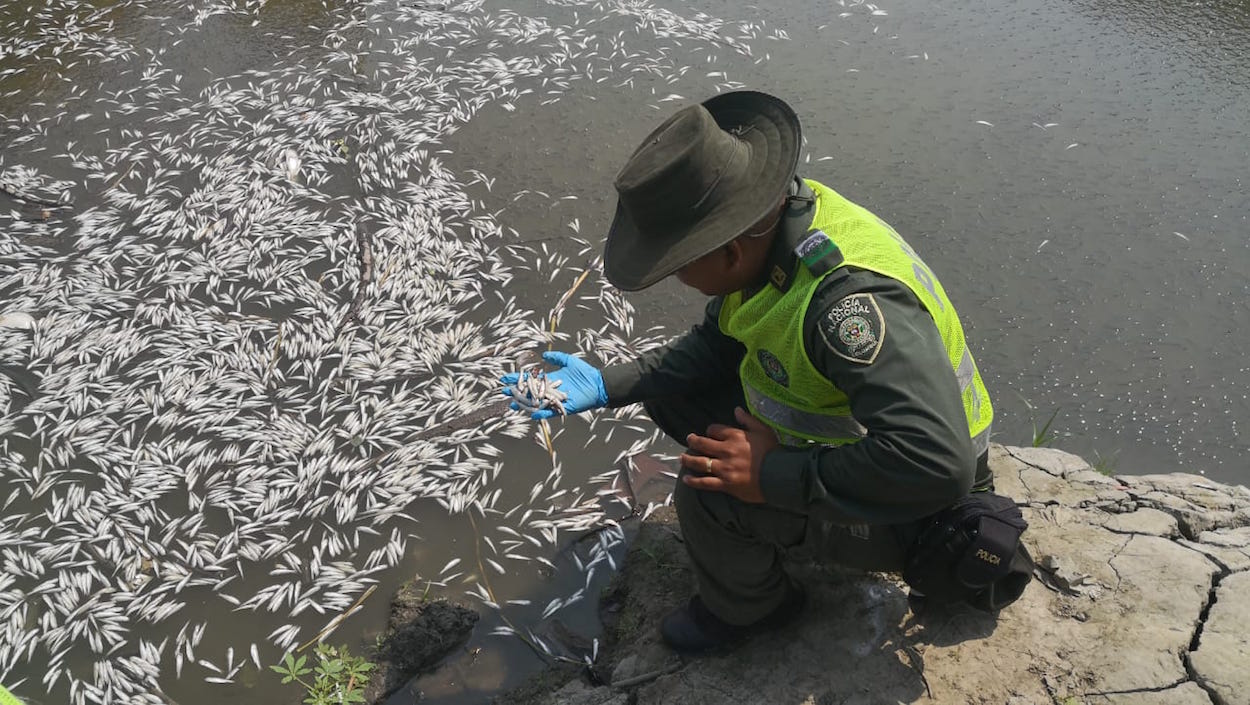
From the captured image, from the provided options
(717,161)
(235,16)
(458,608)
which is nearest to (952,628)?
(717,161)

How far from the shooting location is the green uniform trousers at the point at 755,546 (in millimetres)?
2980

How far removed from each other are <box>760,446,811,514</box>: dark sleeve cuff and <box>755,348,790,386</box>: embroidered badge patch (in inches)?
9.6

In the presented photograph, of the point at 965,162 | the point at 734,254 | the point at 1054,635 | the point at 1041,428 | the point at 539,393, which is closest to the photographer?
the point at 734,254

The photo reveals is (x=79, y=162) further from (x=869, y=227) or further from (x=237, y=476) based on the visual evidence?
(x=869, y=227)

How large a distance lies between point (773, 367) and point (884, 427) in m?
0.55

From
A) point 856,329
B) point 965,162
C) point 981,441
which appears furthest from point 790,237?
point 965,162

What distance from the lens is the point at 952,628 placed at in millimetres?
3152

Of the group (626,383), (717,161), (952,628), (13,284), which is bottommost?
(13,284)

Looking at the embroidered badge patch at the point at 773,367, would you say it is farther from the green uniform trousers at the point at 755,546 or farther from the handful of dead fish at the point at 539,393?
the handful of dead fish at the point at 539,393

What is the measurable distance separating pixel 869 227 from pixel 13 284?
244 inches

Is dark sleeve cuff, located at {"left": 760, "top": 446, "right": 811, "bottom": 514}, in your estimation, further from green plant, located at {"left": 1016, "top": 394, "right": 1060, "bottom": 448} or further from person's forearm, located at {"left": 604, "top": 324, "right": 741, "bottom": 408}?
green plant, located at {"left": 1016, "top": 394, "right": 1060, "bottom": 448}

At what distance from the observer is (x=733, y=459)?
2822 mm

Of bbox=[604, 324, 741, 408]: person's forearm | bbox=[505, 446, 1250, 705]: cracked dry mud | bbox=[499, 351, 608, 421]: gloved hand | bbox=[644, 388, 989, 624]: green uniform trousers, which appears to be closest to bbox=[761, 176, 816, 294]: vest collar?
bbox=[604, 324, 741, 408]: person's forearm

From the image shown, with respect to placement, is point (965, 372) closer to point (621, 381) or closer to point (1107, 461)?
point (621, 381)
